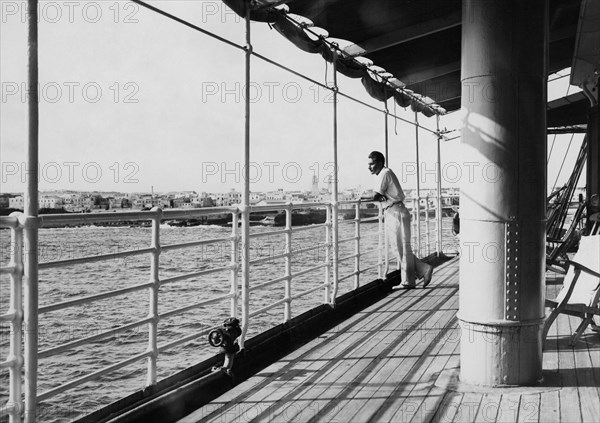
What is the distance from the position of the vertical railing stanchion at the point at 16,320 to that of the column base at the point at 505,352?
2.12 metres

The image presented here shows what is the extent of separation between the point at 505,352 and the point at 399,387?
0.58 metres

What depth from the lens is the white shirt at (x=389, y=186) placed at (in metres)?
6.14

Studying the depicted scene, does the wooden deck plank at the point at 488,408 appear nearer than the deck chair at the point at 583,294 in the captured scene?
Yes

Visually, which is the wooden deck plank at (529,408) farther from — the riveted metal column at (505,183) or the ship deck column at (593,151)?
the ship deck column at (593,151)

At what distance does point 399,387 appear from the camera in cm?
309

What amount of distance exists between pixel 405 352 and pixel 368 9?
8.29 feet

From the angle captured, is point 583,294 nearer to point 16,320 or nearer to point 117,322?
point 16,320

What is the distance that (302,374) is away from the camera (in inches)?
134

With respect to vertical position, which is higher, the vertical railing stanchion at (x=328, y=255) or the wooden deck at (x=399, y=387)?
the vertical railing stanchion at (x=328, y=255)

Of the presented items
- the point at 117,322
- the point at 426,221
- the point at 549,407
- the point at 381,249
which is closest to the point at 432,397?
the point at 549,407

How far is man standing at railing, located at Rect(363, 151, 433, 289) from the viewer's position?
616 cm

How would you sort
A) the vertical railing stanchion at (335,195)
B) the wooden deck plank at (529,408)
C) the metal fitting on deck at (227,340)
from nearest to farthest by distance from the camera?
the wooden deck plank at (529,408), the metal fitting on deck at (227,340), the vertical railing stanchion at (335,195)

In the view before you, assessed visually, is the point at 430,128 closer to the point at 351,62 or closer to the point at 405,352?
the point at 351,62

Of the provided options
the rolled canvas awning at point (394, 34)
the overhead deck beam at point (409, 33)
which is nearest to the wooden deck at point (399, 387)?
the rolled canvas awning at point (394, 34)
